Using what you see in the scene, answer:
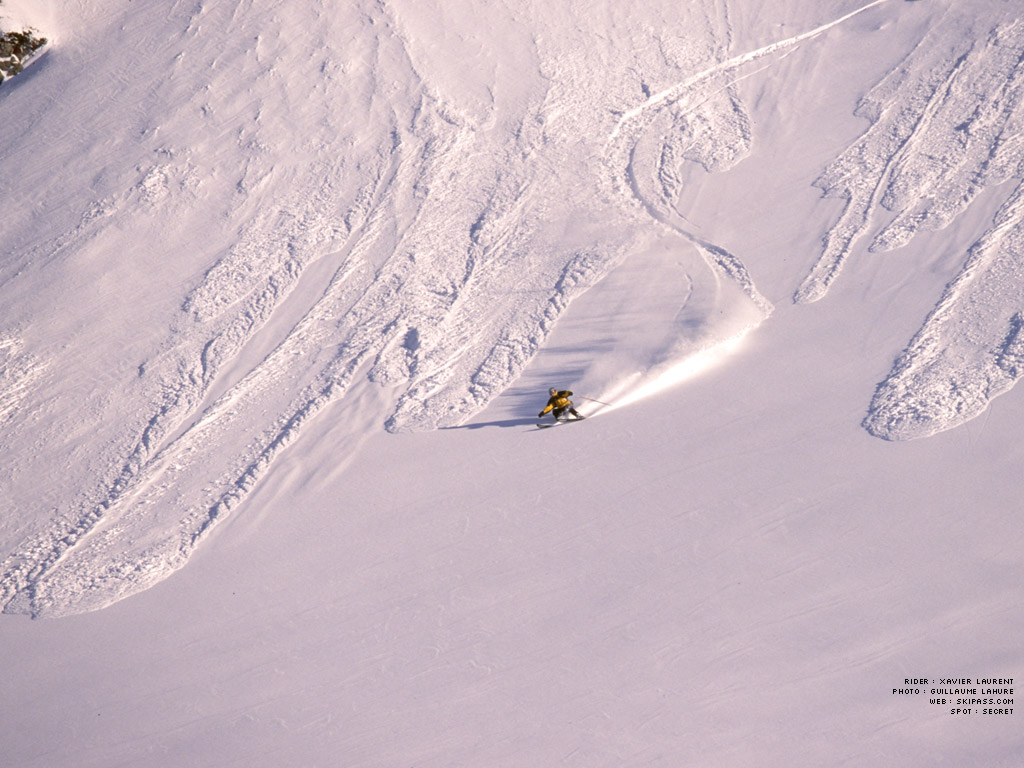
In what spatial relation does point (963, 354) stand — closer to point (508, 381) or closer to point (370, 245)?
point (508, 381)

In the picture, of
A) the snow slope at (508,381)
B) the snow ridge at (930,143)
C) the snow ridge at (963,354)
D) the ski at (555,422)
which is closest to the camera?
the snow slope at (508,381)

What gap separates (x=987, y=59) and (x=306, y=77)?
7420mm

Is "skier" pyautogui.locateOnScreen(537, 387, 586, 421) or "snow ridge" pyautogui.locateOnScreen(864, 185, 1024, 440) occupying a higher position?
"snow ridge" pyautogui.locateOnScreen(864, 185, 1024, 440)

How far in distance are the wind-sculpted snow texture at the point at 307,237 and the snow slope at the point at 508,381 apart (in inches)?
1.6

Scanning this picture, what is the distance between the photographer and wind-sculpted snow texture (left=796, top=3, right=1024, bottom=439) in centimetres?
696

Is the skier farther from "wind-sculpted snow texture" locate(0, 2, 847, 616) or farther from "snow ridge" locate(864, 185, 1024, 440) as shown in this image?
"snow ridge" locate(864, 185, 1024, 440)

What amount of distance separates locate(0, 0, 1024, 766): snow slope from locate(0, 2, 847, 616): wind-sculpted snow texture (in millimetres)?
40

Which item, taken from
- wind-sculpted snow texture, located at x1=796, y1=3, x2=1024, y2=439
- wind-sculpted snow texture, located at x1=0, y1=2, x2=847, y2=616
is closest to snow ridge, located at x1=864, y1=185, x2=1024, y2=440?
wind-sculpted snow texture, located at x1=796, y1=3, x2=1024, y2=439

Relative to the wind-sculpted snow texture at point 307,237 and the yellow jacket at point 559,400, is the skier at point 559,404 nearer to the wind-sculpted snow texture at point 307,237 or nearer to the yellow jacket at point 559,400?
the yellow jacket at point 559,400

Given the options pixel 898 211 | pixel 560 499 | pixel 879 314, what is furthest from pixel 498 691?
pixel 898 211

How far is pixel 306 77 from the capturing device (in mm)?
9641

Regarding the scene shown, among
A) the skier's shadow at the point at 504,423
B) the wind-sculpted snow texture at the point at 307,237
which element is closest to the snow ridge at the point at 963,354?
the wind-sculpted snow texture at the point at 307,237

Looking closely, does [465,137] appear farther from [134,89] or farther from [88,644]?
[88,644]

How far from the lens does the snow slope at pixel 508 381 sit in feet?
19.6
